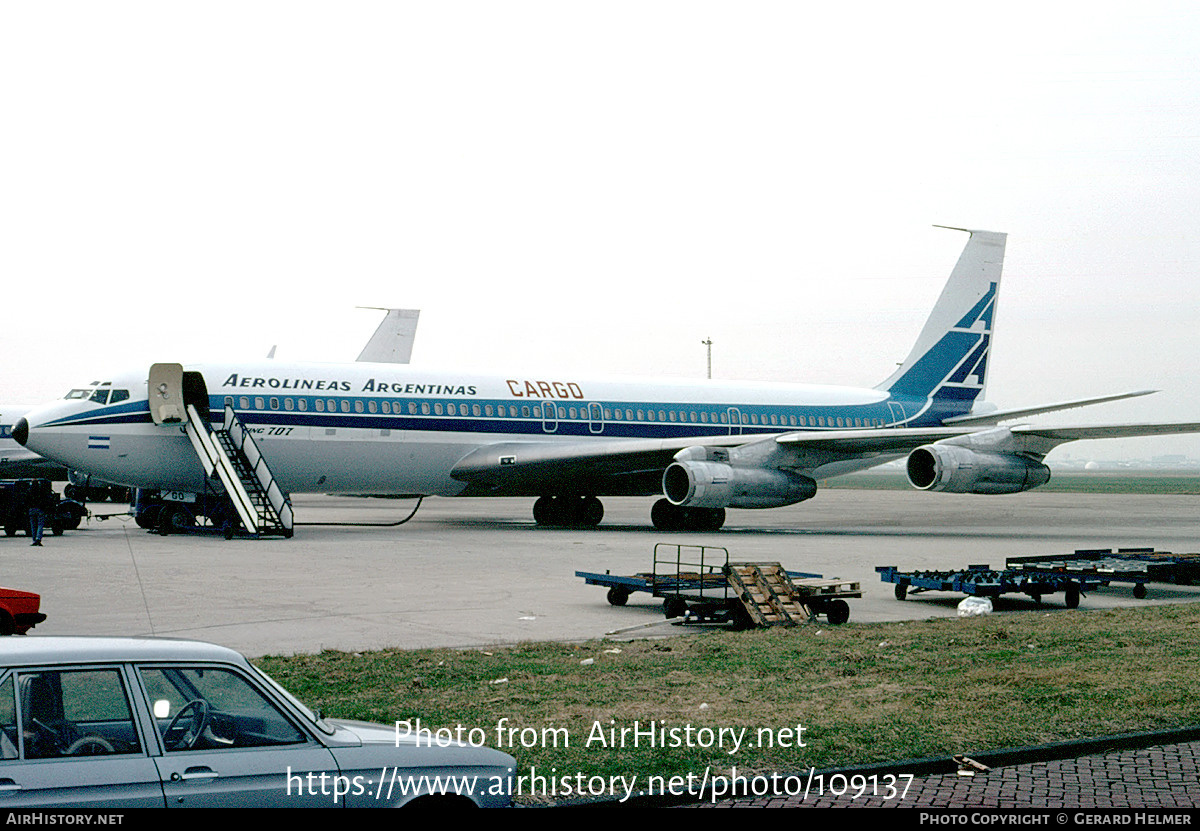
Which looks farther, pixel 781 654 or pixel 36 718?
pixel 781 654

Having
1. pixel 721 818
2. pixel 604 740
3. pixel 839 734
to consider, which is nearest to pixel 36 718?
pixel 721 818

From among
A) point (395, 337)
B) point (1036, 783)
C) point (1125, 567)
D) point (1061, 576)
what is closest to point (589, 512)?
point (1125, 567)

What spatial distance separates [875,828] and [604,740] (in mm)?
2281

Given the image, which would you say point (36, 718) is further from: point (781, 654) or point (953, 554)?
point (953, 554)

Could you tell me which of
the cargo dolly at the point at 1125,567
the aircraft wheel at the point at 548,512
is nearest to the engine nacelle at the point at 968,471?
the cargo dolly at the point at 1125,567

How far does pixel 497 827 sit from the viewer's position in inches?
224

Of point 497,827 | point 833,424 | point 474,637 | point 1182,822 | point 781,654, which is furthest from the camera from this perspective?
point 833,424

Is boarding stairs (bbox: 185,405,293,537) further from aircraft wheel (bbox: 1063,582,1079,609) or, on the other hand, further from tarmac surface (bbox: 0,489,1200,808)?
aircraft wheel (bbox: 1063,582,1079,609)

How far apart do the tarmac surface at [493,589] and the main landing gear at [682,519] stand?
0.96 m

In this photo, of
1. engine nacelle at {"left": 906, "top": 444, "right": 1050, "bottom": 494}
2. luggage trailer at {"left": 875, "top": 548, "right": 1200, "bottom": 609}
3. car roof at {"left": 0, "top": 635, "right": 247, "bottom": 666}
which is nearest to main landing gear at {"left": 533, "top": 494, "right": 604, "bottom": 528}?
engine nacelle at {"left": 906, "top": 444, "right": 1050, "bottom": 494}

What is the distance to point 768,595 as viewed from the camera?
1459 centimetres

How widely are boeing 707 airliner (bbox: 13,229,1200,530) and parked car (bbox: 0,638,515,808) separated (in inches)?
905

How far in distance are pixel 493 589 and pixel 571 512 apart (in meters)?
16.9

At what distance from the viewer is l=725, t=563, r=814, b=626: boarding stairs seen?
46.7ft
